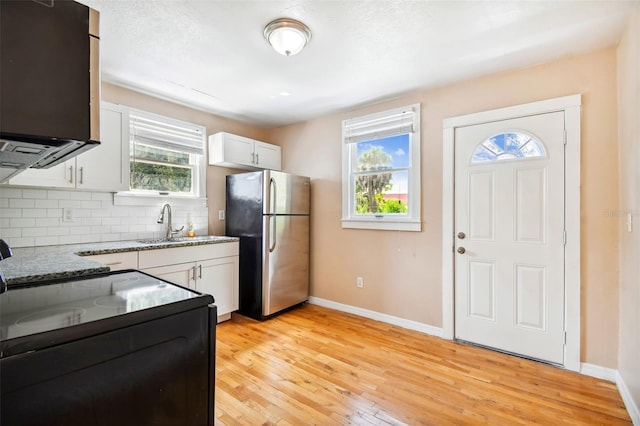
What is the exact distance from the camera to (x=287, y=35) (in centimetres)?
197

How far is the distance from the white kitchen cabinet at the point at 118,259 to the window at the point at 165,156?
0.85 metres

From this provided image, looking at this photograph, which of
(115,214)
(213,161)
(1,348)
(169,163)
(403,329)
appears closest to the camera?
(1,348)

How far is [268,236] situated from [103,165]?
1.62m

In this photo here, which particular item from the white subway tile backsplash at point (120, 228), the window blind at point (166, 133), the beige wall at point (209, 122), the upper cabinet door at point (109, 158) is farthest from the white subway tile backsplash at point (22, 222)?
the beige wall at point (209, 122)

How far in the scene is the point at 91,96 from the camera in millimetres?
858

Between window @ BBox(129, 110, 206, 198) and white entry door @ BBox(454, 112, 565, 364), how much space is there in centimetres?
283

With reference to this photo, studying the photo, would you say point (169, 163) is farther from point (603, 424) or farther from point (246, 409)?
point (603, 424)

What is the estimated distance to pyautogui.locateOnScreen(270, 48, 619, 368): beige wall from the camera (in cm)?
218

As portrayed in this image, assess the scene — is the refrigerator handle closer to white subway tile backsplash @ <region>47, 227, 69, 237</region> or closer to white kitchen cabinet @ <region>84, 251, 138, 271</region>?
white kitchen cabinet @ <region>84, 251, 138, 271</region>

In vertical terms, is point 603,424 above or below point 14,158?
below

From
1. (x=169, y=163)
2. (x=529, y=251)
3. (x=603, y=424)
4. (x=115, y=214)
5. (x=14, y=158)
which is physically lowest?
(x=603, y=424)

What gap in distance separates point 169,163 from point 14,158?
2316 mm

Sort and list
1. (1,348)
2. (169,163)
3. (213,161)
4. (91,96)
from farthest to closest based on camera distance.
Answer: (213,161)
(169,163)
(91,96)
(1,348)

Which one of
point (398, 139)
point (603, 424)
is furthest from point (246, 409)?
point (398, 139)
